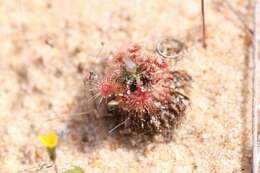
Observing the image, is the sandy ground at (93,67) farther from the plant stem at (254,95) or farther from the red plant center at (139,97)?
the red plant center at (139,97)

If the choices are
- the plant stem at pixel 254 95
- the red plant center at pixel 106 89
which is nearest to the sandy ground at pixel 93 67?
the plant stem at pixel 254 95

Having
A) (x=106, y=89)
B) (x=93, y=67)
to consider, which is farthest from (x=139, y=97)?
(x=93, y=67)

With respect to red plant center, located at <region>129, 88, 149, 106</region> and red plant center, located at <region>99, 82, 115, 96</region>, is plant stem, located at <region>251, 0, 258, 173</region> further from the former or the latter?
red plant center, located at <region>99, 82, 115, 96</region>

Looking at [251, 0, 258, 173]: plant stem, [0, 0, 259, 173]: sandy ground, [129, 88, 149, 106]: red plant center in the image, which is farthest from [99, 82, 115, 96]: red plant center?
[251, 0, 258, 173]: plant stem

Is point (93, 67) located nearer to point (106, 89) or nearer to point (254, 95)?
point (106, 89)

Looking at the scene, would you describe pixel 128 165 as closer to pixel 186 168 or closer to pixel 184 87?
pixel 186 168

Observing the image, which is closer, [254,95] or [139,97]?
[139,97]

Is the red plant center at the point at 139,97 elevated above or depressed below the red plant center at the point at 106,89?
below

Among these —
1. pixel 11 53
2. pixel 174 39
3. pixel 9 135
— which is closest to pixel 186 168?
A: pixel 174 39
